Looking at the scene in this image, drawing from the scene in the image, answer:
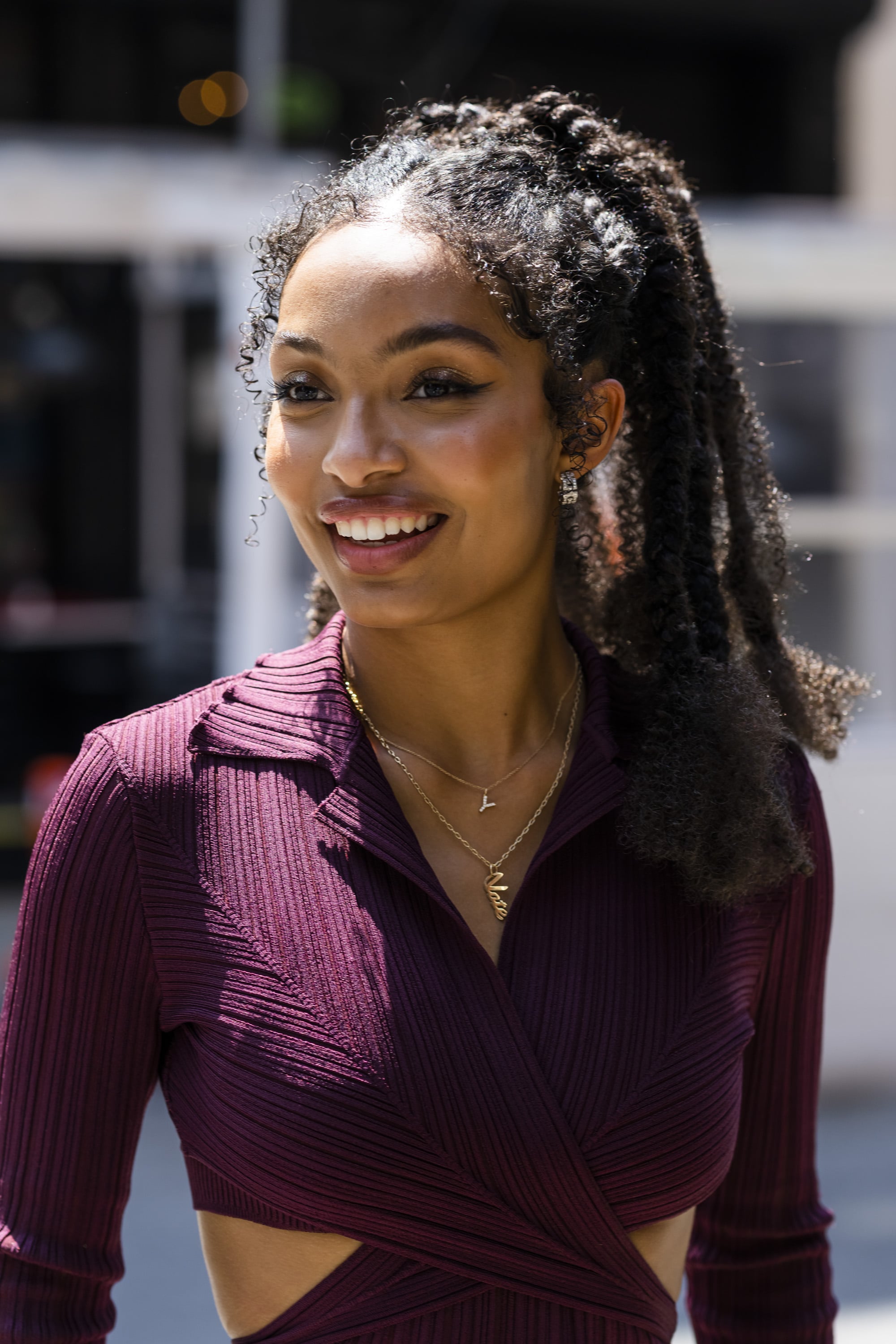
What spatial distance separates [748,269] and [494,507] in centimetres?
355

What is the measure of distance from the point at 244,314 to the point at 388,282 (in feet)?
11.3

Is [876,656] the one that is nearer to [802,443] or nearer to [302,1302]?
[802,443]

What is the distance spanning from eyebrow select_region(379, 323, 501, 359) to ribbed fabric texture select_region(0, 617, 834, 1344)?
418mm

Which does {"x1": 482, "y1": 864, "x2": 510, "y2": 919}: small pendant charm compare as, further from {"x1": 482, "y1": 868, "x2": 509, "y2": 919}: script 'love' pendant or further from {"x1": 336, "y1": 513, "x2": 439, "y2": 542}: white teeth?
{"x1": 336, "y1": 513, "x2": 439, "y2": 542}: white teeth

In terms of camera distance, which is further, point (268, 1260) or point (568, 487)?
point (568, 487)

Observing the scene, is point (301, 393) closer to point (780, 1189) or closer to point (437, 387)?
point (437, 387)

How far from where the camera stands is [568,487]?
1.64 meters

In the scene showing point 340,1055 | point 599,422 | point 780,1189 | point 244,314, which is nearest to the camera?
point 340,1055

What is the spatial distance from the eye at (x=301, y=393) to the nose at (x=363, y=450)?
58mm

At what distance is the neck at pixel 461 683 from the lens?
1.64 metres

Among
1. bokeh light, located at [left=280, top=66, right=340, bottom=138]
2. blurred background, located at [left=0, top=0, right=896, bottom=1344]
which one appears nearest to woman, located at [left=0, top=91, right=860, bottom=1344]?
blurred background, located at [left=0, top=0, right=896, bottom=1344]

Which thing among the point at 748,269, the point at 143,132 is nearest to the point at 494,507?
the point at 748,269

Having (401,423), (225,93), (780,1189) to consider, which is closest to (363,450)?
(401,423)

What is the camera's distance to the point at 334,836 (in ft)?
5.03
